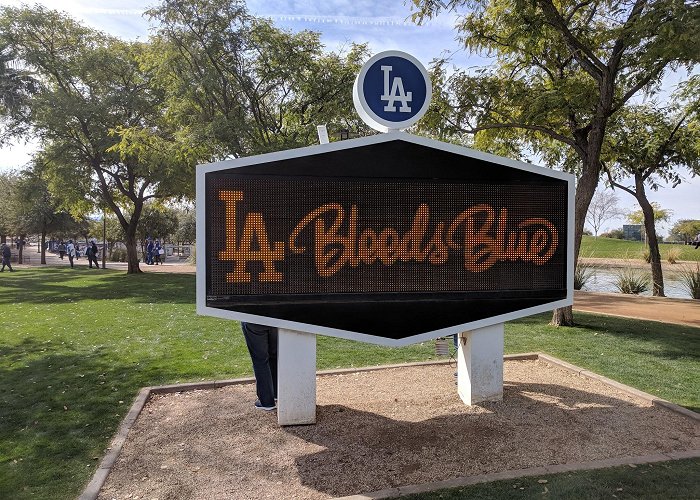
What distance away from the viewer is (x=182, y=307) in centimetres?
1316

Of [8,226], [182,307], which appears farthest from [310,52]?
[8,226]

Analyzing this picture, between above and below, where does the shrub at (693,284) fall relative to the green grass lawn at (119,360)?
above

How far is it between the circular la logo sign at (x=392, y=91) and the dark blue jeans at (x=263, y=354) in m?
2.31

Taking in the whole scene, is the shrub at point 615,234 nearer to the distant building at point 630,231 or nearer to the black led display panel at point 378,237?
the distant building at point 630,231

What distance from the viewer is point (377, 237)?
440cm

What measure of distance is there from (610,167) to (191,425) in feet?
58.3

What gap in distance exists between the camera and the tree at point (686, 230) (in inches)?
2339

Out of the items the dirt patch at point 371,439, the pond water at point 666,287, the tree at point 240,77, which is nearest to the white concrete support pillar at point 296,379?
the dirt patch at point 371,439

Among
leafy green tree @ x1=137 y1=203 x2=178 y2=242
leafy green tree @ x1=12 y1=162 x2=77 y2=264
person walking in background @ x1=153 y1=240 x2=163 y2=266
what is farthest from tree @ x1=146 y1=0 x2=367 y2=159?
leafy green tree @ x1=137 y1=203 x2=178 y2=242

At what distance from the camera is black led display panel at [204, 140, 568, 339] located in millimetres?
4238

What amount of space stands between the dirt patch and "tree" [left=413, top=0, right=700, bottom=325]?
5.20 m

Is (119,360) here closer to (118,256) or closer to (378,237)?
(378,237)

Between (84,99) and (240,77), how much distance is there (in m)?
9.72

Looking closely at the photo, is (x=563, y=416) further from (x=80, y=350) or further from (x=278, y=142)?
(x=278, y=142)
